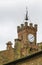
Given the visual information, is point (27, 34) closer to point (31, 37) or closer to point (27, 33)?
point (27, 33)

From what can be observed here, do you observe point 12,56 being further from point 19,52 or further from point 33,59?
point 33,59

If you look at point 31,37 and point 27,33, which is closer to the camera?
point 27,33

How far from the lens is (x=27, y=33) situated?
91.1 m

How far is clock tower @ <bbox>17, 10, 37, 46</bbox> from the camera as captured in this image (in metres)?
89.2

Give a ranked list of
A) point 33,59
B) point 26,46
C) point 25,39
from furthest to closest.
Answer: point 25,39, point 26,46, point 33,59

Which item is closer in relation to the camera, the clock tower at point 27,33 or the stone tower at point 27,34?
the stone tower at point 27,34

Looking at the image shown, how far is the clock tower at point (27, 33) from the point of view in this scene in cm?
8922

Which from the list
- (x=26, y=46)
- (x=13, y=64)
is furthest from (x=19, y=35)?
(x=13, y=64)

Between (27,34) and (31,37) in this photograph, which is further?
(31,37)

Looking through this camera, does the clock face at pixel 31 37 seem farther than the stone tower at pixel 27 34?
Yes

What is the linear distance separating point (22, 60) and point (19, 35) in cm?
4442

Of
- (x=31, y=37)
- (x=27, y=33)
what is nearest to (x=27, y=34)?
(x=27, y=33)

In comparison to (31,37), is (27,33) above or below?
above

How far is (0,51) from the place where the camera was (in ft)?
254
